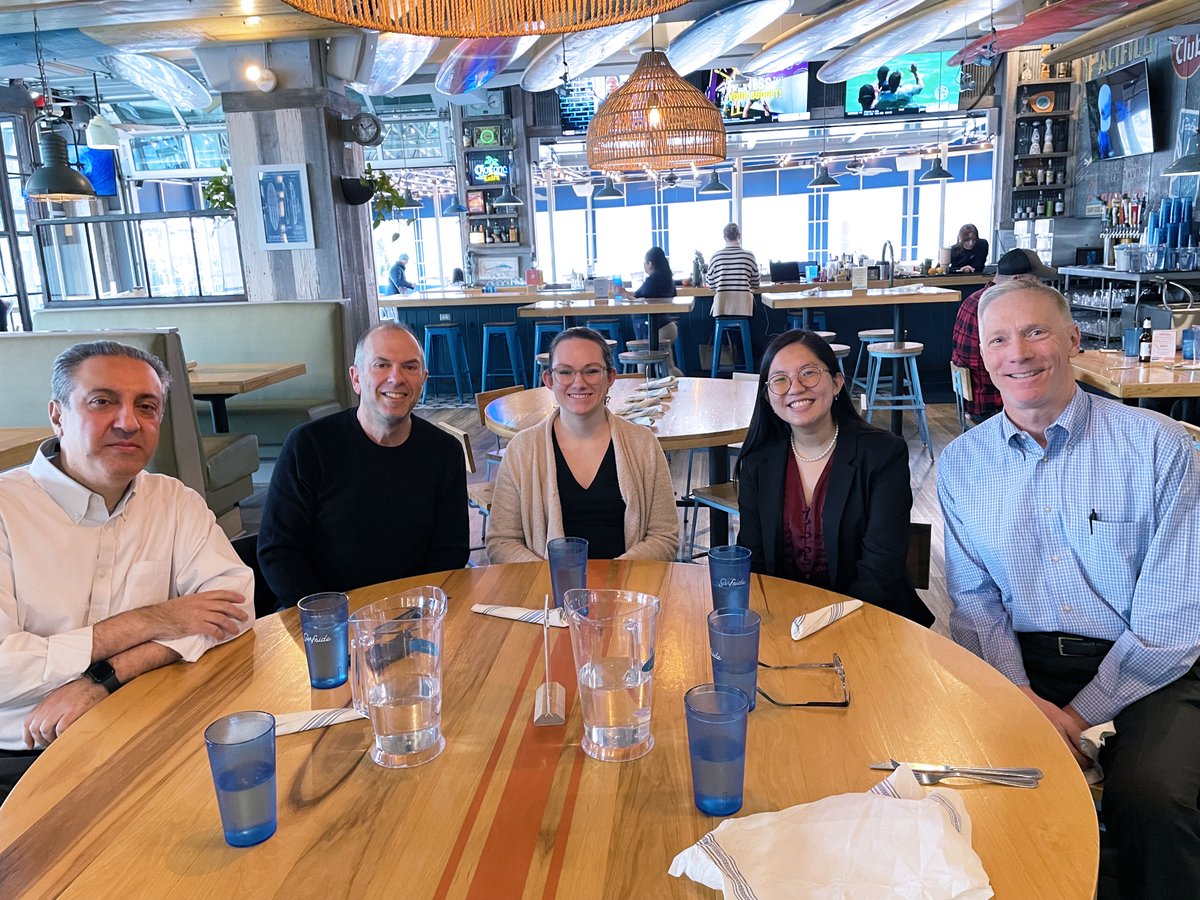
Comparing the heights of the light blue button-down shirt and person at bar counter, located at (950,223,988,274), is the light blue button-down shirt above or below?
below

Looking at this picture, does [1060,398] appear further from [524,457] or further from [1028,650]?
[524,457]

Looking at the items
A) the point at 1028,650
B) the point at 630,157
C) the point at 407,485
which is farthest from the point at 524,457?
the point at 630,157

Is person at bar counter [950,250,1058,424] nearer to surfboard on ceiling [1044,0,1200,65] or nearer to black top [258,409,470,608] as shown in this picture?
surfboard on ceiling [1044,0,1200,65]

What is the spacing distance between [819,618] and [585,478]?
1.08m

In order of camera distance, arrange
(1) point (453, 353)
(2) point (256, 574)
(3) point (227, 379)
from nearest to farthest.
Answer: (2) point (256, 574) → (3) point (227, 379) → (1) point (453, 353)

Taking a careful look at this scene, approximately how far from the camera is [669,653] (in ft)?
5.00

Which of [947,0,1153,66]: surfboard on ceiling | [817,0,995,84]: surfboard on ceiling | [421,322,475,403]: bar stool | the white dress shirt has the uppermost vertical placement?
[817,0,995,84]: surfboard on ceiling

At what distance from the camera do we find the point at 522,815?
3.52 feet

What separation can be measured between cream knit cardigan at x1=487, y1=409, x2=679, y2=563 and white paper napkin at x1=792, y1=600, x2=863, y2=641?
0.80 m

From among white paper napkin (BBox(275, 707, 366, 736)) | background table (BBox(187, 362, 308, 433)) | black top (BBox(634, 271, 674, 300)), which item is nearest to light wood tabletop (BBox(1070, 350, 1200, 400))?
white paper napkin (BBox(275, 707, 366, 736))

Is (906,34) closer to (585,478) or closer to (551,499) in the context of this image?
(585,478)

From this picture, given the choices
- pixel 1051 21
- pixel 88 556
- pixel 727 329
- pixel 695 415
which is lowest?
pixel 727 329

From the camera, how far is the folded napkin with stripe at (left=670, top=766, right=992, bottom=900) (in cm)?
89

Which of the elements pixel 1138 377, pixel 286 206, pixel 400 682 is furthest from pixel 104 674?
pixel 286 206
